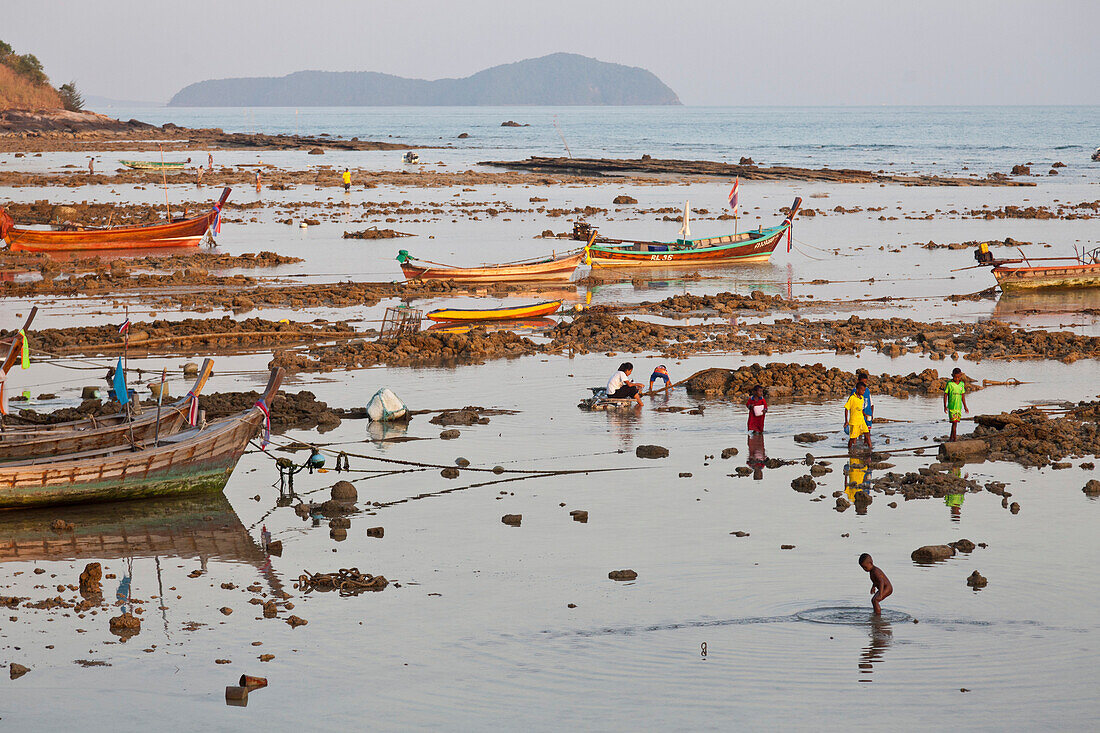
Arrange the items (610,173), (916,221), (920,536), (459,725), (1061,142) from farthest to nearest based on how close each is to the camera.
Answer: (1061,142) → (610,173) → (916,221) → (920,536) → (459,725)

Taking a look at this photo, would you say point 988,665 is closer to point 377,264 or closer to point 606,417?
point 606,417

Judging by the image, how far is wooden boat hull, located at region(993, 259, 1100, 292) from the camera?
113 ft

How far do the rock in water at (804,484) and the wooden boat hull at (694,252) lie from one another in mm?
23271

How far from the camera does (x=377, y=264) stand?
40375 mm

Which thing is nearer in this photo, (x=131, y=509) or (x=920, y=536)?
(x=920, y=536)

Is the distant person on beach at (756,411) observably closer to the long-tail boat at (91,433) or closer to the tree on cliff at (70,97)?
the long-tail boat at (91,433)

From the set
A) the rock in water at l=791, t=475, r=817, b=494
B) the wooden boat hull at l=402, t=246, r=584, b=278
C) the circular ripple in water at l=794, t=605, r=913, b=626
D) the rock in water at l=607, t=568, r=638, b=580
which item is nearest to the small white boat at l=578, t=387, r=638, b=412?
the rock in water at l=791, t=475, r=817, b=494

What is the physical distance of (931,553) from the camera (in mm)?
13672

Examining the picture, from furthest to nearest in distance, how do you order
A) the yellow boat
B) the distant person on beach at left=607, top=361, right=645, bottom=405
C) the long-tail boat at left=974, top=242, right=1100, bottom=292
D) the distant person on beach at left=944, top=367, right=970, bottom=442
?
the long-tail boat at left=974, top=242, right=1100, bottom=292
the yellow boat
the distant person on beach at left=607, top=361, right=645, bottom=405
the distant person on beach at left=944, top=367, right=970, bottom=442

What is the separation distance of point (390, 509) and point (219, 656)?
4823 mm

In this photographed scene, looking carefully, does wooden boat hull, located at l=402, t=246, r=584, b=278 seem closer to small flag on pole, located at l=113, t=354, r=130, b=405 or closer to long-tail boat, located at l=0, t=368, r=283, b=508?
long-tail boat, located at l=0, t=368, r=283, b=508

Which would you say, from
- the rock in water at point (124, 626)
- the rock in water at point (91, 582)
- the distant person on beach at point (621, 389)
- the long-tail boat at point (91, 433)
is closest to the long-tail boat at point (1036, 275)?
the distant person on beach at point (621, 389)

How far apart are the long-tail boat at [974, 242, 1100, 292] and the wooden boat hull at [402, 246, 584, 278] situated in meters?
11.8

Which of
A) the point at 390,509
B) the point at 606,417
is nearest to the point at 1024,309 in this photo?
the point at 606,417
